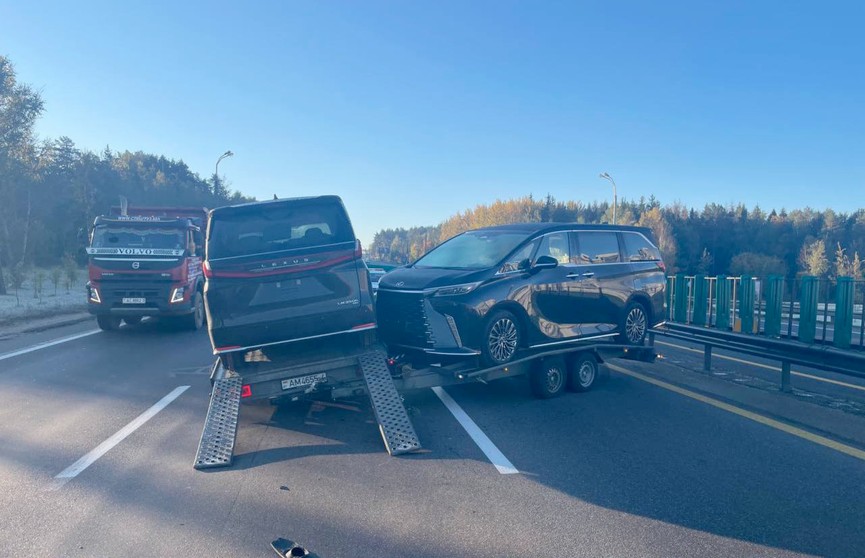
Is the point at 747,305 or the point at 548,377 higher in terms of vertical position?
the point at 747,305

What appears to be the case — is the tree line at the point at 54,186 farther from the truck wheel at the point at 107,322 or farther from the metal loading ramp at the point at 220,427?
the metal loading ramp at the point at 220,427

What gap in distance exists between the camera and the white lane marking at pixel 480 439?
6.07 m

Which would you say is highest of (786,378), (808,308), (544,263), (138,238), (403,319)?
(138,238)

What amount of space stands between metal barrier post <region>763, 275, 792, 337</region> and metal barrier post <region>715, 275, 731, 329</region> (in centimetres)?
163

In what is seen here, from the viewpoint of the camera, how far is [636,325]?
10375 millimetres

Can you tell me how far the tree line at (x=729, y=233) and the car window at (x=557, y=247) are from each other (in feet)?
105

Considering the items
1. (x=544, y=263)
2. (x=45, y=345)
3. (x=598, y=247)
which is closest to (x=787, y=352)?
(x=598, y=247)

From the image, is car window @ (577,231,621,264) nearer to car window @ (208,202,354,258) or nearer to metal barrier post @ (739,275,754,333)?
car window @ (208,202,354,258)

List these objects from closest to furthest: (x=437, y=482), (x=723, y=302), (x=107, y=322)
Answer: (x=437, y=482) → (x=107, y=322) → (x=723, y=302)

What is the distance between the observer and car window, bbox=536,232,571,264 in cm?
918

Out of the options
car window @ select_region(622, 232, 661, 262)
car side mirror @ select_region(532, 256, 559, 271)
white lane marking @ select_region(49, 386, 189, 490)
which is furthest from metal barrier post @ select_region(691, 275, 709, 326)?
white lane marking @ select_region(49, 386, 189, 490)

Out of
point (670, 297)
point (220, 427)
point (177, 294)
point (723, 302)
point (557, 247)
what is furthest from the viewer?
point (670, 297)

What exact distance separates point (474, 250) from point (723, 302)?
32.1ft

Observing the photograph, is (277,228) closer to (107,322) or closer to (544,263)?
(544,263)
